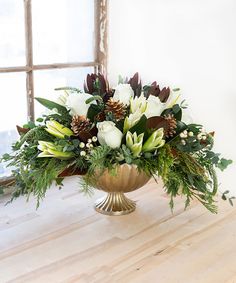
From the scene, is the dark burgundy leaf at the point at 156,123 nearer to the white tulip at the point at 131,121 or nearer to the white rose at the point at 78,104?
the white tulip at the point at 131,121

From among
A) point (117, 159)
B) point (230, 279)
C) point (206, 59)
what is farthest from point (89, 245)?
point (206, 59)

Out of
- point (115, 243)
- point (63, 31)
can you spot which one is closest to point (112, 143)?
point (115, 243)

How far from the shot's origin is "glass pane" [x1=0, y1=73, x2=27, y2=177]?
138cm

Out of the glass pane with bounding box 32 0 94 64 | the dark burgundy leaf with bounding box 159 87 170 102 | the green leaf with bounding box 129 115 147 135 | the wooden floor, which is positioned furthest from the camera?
the glass pane with bounding box 32 0 94 64

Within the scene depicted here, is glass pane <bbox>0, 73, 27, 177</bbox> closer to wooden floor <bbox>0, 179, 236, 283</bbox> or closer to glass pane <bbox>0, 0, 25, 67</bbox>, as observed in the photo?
glass pane <bbox>0, 0, 25, 67</bbox>

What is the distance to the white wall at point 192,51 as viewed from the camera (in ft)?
4.27

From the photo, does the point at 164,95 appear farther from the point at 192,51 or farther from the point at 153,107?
the point at 192,51

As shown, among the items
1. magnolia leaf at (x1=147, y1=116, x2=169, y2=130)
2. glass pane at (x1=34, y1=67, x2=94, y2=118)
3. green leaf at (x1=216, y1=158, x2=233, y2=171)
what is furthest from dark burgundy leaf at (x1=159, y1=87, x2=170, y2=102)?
glass pane at (x1=34, y1=67, x2=94, y2=118)

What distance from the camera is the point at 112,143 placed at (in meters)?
1.00

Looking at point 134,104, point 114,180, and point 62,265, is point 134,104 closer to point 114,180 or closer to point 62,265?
point 114,180

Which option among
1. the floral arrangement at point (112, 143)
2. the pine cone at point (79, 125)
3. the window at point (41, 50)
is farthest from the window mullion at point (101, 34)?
the pine cone at point (79, 125)

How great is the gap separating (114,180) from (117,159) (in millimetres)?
75

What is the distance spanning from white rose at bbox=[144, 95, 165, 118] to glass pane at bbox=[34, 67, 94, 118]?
0.49m

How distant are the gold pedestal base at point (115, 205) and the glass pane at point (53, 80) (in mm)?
443
